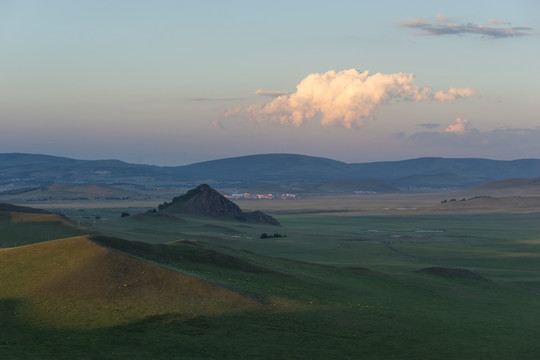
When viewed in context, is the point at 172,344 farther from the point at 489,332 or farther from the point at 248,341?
the point at 489,332

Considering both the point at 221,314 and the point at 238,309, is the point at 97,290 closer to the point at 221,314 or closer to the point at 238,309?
the point at 221,314

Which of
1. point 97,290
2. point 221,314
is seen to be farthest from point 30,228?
point 221,314

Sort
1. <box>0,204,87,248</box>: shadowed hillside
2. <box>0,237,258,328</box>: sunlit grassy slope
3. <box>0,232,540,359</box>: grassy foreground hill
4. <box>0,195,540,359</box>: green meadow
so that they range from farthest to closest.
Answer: <box>0,204,87,248</box>: shadowed hillside, <box>0,237,258,328</box>: sunlit grassy slope, <box>0,195,540,359</box>: green meadow, <box>0,232,540,359</box>: grassy foreground hill

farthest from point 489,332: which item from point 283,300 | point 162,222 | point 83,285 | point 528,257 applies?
point 162,222

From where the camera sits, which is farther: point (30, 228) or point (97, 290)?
point (30, 228)

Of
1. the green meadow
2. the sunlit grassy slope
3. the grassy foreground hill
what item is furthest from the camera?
the sunlit grassy slope

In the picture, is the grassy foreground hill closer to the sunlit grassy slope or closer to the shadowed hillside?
the sunlit grassy slope

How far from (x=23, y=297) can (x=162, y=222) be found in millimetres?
117833

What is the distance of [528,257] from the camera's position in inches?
4577

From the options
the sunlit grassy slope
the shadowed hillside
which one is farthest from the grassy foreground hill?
the shadowed hillside

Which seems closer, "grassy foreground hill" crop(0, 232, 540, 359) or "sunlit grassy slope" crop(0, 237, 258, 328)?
"grassy foreground hill" crop(0, 232, 540, 359)

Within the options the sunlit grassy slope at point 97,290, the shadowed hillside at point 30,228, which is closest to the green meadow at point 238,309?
the sunlit grassy slope at point 97,290

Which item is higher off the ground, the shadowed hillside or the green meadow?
the shadowed hillside

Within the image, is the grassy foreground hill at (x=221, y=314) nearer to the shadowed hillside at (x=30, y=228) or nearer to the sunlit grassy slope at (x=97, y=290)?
the sunlit grassy slope at (x=97, y=290)
